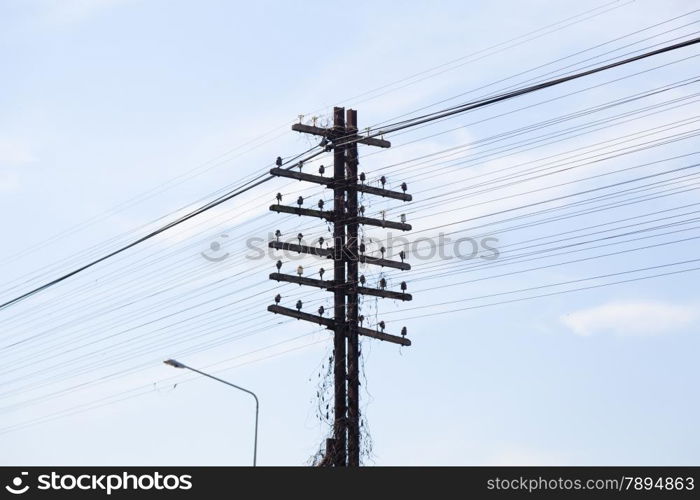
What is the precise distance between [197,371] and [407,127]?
14.8m

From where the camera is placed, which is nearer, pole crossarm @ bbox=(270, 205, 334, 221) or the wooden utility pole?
the wooden utility pole

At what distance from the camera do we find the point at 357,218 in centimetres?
3497

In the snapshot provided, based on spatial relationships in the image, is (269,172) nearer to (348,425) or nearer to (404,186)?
(404,186)

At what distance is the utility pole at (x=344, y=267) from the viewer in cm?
3341

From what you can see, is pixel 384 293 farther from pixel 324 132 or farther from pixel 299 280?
pixel 324 132

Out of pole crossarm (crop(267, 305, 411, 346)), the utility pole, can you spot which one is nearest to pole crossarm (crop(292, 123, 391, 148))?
the utility pole

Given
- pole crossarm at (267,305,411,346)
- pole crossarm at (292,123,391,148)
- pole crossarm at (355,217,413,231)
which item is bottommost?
pole crossarm at (267,305,411,346)

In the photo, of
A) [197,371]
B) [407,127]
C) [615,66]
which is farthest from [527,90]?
[197,371]

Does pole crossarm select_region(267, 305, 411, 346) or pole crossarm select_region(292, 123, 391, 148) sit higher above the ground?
pole crossarm select_region(292, 123, 391, 148)

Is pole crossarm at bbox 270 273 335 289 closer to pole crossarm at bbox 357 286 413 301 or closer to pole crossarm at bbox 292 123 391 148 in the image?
pole crossarm at bbox 357 286 413 301

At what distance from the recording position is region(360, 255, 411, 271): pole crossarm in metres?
35.1

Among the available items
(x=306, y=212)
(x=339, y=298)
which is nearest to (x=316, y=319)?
(x=339, y=298)

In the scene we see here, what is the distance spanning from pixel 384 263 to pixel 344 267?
1.35 m

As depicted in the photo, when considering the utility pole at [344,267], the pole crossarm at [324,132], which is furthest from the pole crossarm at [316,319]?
the pole crossarm at [324,132]
